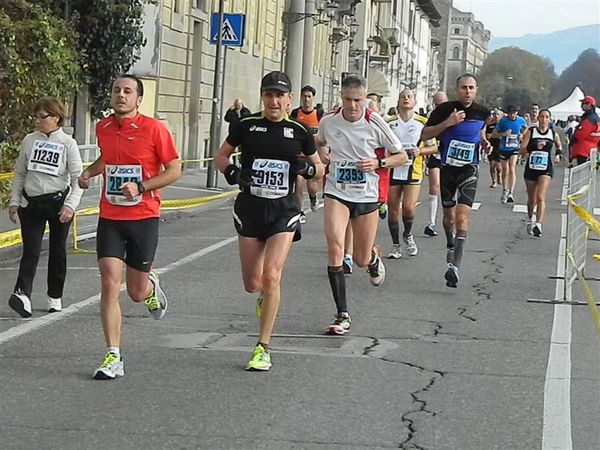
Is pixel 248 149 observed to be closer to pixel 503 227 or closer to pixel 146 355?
pixel 146 355

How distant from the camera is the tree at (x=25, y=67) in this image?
16.2 m

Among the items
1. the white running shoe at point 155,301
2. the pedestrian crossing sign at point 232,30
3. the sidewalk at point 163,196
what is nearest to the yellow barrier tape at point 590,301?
the white running shoe at point 155,301

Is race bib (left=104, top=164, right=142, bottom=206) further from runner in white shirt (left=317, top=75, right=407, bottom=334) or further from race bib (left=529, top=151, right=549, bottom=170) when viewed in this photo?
race bib (left=529, top=151, right=549, bottom=170)

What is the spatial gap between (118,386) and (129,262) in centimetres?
94

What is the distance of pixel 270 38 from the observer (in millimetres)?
46375

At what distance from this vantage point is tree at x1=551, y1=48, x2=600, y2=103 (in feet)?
559

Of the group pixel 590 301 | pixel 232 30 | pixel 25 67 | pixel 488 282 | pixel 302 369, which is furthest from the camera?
pixel 232 30

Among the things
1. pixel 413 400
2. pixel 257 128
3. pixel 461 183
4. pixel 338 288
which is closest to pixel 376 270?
pixel 338 288

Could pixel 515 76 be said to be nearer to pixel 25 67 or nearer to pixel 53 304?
pixel 25 67

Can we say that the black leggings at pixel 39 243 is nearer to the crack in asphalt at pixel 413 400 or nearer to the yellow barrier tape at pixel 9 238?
the crack in asphalt at pixel 413 400

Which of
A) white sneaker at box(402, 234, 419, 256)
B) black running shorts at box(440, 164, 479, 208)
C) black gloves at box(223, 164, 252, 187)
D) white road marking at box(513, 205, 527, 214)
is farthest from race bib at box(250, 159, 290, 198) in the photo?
white road marking at box(513, 205, 527, 214)

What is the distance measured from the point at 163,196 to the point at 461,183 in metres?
11.9

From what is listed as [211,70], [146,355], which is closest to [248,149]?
[146,355]

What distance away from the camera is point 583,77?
176 m
